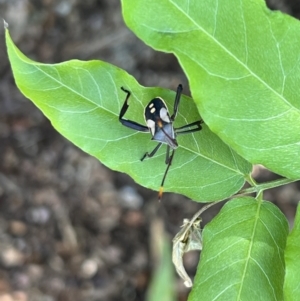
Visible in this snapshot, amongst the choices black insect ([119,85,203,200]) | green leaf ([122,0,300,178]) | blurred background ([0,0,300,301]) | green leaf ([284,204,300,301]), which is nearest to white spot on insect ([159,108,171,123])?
black insect ([119,85,203,200])

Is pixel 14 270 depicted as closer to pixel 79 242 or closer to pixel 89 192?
pixel 79 242

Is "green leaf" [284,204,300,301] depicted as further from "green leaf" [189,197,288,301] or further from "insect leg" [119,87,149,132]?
"insect leg" [119,87,149,132]

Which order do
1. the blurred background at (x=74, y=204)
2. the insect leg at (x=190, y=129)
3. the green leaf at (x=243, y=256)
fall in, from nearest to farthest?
1. the green leaf at (x=243, y=256)
2. the insect leg at (x=190, y=129)
3. the blurred background at (x=74, y=204)

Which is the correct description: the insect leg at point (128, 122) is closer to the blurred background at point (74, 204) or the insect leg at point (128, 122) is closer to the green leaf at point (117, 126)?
the green leaf at point (117, 126)

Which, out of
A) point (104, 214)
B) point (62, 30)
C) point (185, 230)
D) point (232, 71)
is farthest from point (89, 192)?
point (232, 71)

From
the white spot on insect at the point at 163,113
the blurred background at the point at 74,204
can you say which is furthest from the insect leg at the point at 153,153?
the blurred background at the point at 74,204

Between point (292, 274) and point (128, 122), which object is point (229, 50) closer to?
point (128, 122)

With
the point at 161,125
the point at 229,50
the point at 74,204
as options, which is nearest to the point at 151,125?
the point at 161,125
